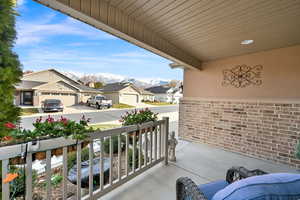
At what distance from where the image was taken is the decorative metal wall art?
351 cm

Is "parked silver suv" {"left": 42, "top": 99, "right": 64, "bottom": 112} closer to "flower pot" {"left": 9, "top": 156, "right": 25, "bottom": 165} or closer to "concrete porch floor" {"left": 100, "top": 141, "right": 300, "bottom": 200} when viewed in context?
"flower pot" {"left": 9, "top": 156, "right": 25, "bottom": 165}

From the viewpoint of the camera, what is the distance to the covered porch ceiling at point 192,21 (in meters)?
1.84

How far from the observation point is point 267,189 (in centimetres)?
71

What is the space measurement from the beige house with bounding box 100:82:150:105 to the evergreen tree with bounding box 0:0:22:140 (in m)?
1.77

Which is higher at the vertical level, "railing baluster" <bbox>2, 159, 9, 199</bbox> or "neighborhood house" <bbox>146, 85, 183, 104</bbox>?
"neighborhood house" <bbox>146, 85, 183, 104</bbox>

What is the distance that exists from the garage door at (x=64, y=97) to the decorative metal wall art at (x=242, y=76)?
3.56m

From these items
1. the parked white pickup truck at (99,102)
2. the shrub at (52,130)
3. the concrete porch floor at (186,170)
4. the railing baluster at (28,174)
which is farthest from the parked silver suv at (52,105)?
the concrete porch floor at (186,170)

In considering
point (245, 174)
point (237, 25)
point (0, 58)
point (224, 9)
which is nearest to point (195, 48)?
point (237, 25)

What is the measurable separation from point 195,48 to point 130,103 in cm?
190

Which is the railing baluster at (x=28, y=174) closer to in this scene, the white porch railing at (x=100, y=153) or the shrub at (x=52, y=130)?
→ the white porch railing at (x=100, y=153)

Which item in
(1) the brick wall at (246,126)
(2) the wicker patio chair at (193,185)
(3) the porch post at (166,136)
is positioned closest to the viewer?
(2) the wicker patio chair at (193,185)

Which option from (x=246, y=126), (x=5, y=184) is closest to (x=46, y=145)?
(x=5, y=184)

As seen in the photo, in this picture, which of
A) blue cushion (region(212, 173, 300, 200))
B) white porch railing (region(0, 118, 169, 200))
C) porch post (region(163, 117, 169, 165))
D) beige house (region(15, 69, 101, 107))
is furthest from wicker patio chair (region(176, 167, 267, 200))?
beige house (region(15, 69, 101, 107))

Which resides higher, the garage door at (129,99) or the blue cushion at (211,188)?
the garage door at (129,99)
